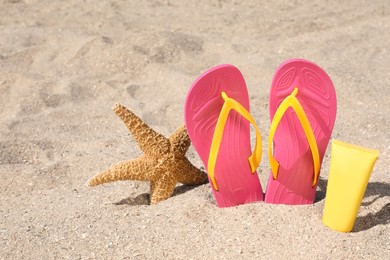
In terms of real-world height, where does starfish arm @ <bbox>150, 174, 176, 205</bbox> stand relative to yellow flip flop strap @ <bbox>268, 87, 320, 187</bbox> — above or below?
below

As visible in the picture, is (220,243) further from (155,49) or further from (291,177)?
(155,49)

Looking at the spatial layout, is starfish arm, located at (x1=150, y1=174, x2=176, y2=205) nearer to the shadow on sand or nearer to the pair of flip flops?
the shadow on sand

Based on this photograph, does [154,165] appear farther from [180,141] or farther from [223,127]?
[223,127]

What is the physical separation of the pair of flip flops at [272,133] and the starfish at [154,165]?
7.9 inches

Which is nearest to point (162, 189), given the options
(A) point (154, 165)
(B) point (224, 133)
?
(A) point (154, 165)

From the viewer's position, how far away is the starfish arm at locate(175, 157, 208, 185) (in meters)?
2.15

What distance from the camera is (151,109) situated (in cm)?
313

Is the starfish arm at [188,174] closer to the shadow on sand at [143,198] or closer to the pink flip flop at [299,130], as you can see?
the shadow on sand at [143,198]

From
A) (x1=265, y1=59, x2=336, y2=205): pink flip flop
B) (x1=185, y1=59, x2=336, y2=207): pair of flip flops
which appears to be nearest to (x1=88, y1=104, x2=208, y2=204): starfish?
(x1=185, y1=59, x2=336, y2=207): pair of flip flops

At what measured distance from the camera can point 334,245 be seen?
179 centimetres

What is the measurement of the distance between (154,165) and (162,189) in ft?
0.28

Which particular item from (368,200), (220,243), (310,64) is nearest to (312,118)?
(310,64)

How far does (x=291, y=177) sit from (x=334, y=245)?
28 centimetres

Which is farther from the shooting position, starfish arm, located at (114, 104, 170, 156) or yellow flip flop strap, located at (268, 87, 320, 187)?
Result: starfish arm, located at (114, 104, 170, 156)
